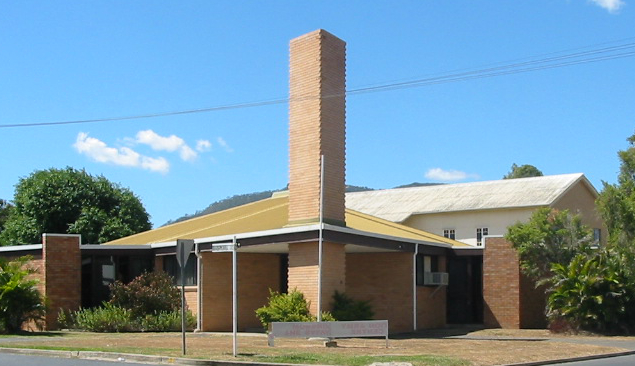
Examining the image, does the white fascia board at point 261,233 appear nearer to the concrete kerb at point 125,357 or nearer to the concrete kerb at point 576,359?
the concrete kerb at point 125,357

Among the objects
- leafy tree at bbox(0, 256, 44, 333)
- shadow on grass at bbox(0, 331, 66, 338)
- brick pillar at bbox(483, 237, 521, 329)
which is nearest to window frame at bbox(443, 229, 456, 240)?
brick pillar at bbox(483, 237, 521, 329)

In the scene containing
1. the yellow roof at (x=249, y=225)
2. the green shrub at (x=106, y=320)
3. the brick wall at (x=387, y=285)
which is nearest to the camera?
the green shrub at (x=106, y=320)

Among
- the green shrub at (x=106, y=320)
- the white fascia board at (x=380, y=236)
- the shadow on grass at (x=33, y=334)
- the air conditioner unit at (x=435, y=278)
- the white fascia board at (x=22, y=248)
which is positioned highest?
the white fascia board at (x=380, y=236)

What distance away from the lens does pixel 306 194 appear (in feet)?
86.5

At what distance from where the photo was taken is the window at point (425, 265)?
3102 cm

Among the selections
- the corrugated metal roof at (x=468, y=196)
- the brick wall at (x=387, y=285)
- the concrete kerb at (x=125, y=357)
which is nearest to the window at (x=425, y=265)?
the brick wall at (x=387, y=285)

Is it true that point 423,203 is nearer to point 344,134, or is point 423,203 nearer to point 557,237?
point 557,237

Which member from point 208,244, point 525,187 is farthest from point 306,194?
point 525,187

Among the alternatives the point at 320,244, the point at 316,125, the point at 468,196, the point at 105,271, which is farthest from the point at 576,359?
the point at 468,196

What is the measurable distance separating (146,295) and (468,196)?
2361 centimetres

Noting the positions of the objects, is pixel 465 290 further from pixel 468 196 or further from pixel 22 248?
pixel 22 248

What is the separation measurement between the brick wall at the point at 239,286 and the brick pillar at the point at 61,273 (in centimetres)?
451

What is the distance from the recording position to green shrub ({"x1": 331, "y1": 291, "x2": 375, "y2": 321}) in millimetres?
25469

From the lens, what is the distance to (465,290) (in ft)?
110
